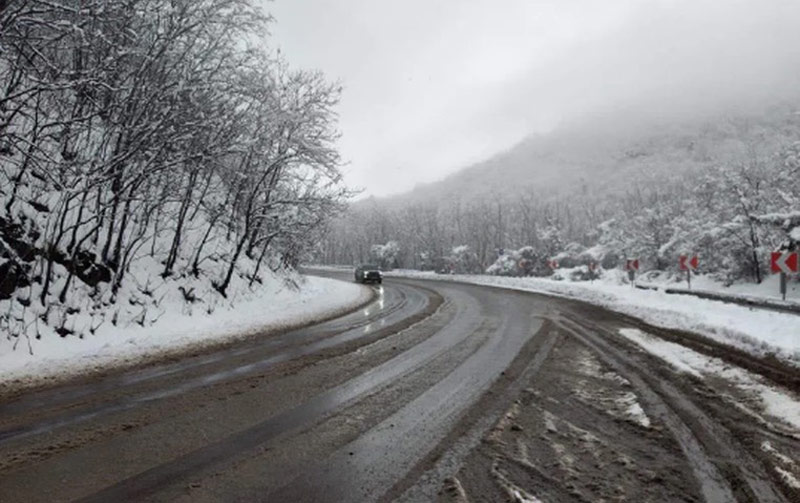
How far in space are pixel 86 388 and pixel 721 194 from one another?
121ft

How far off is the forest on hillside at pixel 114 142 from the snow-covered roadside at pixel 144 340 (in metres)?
0.55

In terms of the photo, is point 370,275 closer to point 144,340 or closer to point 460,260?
point 144,340

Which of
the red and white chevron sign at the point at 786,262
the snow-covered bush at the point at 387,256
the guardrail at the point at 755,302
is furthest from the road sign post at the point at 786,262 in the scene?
the snow-covered bush at the point at 387,256

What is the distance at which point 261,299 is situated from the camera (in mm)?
19844

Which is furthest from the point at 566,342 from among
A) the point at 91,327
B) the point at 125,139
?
the point at 125,139

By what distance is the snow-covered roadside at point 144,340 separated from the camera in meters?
8.31

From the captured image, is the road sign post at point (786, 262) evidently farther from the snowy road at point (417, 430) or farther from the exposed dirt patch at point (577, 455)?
the exposed dirt patch at point (577, 455)

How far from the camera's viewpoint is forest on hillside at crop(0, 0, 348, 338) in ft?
31.0

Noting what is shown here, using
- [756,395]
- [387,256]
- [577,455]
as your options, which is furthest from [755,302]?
[387,256]

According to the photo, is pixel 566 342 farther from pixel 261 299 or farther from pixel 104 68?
pixel 261 299

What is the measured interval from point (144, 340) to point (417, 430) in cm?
791

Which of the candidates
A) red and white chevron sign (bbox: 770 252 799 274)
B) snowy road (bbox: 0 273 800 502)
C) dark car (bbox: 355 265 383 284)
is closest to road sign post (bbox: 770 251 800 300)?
red and white chevron sign (bbox: 770 252 799 274)

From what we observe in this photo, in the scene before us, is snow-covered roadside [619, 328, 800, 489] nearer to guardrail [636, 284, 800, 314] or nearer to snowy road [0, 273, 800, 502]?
snowy road [0, 273, 800, 502]

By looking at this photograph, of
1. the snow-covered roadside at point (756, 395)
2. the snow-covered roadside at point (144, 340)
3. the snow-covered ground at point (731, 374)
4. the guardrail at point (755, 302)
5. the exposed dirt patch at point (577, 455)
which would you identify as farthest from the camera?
the guardrail at point (755, 302)
